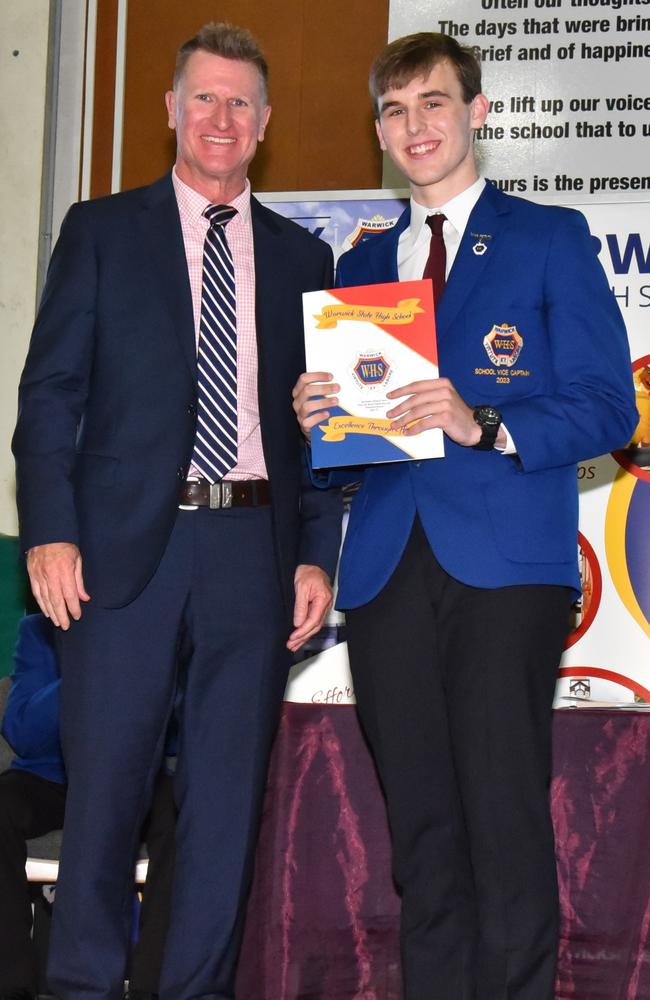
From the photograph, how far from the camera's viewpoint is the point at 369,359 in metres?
2.47

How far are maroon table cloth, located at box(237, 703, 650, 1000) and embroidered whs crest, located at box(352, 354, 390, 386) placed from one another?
48.8 inches

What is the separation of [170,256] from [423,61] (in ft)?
2.38

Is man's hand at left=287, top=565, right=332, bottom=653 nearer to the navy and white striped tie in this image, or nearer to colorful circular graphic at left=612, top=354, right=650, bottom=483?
the navy and white striped tie

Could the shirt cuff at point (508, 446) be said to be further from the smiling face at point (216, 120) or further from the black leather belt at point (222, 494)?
the smiling face at point (216, 120)

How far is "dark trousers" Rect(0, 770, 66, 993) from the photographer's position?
3240mm

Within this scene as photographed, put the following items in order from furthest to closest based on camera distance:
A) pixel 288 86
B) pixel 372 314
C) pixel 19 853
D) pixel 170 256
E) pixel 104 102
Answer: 1. pixel 104 102
2. pixel 288 86
3. pixel 19 853
4. pixel 170 256
5. pixel 372 314

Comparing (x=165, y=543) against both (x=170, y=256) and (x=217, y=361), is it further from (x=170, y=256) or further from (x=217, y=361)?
(x=170, y=256)

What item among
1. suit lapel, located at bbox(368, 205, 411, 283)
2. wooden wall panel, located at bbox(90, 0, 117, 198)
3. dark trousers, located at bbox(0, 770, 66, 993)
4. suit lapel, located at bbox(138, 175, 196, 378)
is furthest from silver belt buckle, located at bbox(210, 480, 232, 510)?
wooden wall panel, located at bbox(90, 0, 117, 198)

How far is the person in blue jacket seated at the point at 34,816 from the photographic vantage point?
3240 mm

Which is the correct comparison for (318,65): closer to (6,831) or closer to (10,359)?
(10,359)

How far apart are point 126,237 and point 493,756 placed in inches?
57.8

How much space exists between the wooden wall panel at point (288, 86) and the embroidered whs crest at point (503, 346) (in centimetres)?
321

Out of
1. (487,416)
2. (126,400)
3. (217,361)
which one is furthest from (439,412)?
(126,400)

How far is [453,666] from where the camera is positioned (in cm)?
239
